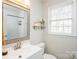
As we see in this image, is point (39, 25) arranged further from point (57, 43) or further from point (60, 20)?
point (57, 43)

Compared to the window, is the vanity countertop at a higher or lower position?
lower

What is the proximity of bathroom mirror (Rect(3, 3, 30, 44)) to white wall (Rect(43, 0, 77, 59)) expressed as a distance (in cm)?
62

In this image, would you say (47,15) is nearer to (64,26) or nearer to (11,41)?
(64,26)

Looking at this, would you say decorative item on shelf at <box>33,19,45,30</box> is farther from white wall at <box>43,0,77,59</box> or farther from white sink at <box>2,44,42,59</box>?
white sink at <box>2,44,42,59</box>

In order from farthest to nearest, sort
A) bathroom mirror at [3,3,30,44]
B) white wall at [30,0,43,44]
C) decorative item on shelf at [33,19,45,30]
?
decorative item on shelf at [33,19,45,30] → white wall at [30,0,43,44] → bathroom mirror at [3,3,30,44]

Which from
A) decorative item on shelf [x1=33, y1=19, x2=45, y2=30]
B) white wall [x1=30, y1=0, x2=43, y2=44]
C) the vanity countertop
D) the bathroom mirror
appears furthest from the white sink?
decorative item on shelf [x1=33, y1=19, x2=45, y2=30]

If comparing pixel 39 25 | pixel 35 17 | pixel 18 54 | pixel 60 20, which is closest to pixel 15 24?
pixel 18 54

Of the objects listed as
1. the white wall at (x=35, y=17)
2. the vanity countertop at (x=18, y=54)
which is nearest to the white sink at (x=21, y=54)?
the vanity countertop at (x=18, y=54)

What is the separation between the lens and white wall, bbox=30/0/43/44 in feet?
6.53

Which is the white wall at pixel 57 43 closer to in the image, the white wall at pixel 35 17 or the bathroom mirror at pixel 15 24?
the white wall at pixel 35 17

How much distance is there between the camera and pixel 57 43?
7.09ft

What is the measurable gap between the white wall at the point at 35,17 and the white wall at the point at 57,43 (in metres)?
0.15

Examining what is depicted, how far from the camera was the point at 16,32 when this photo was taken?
4.97 ft

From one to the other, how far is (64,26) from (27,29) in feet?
3.10
